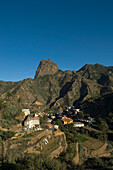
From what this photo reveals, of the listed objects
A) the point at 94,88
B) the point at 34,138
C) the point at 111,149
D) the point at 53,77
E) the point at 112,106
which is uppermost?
the point at 53,77

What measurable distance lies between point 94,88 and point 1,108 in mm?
112587

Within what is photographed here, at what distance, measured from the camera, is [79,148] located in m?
26.3

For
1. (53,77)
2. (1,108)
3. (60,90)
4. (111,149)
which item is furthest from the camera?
(53,77)

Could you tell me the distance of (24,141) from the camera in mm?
23281

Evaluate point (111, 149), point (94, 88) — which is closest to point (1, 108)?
point (111, 149)

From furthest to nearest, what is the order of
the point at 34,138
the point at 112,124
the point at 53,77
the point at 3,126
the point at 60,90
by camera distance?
the point at 53,77 < the point at 60,90 < the point at 112,124 < the point at 3,126 < the point at 34,138

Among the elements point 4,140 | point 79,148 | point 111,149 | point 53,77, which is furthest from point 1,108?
point 53,77

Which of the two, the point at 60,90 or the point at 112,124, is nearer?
the point at 112,124

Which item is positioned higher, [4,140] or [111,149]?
[4,140]

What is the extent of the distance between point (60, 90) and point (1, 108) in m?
132

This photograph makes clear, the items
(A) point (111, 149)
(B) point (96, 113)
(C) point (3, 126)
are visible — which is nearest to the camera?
(A) point (111, 149)

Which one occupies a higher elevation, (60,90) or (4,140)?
A: (60,90)

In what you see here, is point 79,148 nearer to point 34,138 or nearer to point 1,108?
point 34,138

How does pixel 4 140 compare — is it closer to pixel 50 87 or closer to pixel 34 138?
pixel 34 138
